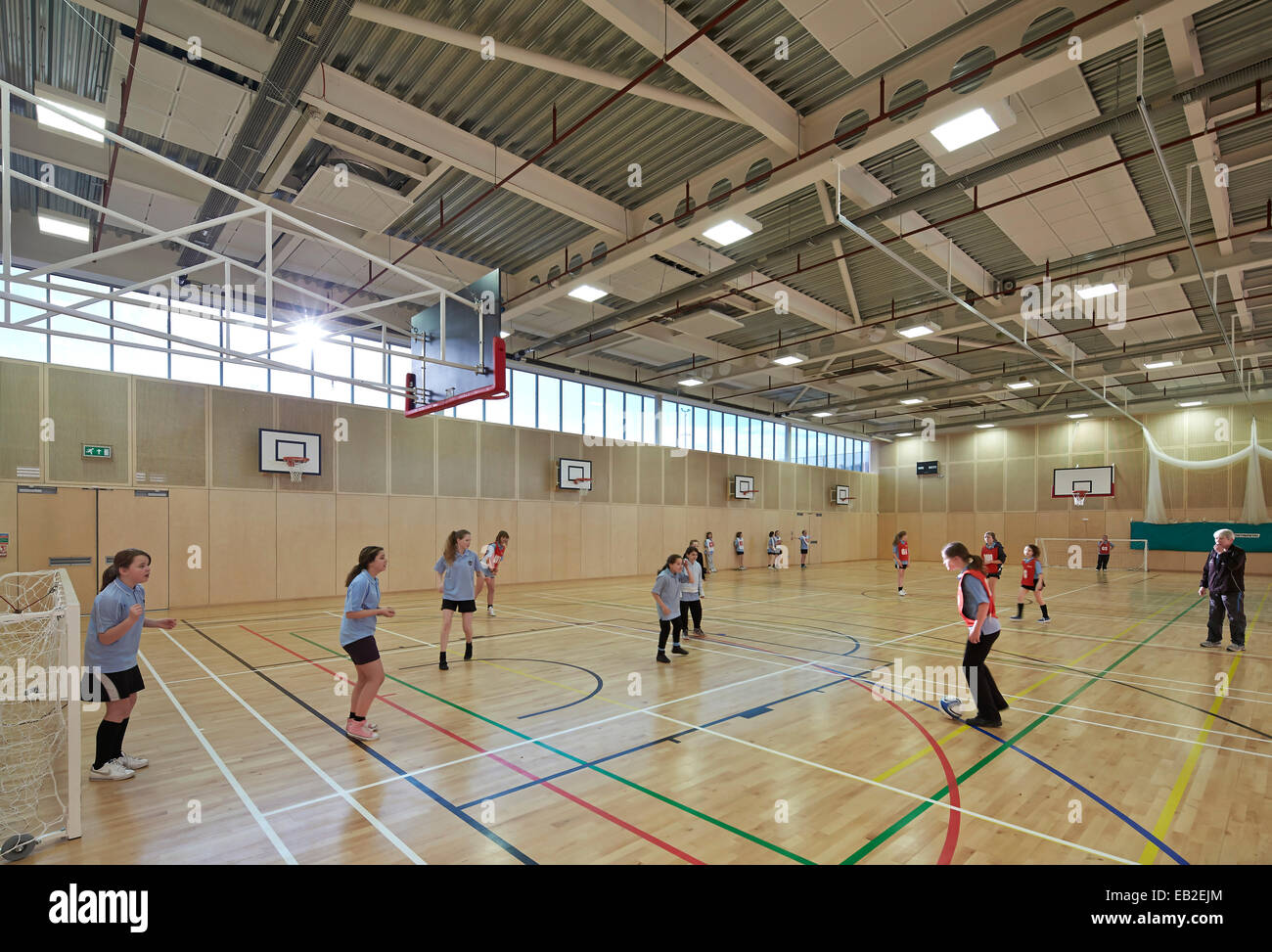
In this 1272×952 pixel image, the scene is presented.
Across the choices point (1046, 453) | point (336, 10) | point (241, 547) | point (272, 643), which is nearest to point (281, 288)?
point (241, 547)

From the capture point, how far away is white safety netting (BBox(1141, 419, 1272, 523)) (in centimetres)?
2394

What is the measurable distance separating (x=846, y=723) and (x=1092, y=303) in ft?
52.1

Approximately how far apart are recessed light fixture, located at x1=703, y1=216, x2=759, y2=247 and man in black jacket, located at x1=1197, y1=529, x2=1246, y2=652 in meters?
9.38

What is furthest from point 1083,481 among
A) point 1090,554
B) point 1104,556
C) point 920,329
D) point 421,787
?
point 421,787

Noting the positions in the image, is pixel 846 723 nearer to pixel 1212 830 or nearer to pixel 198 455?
pixel 1212 830

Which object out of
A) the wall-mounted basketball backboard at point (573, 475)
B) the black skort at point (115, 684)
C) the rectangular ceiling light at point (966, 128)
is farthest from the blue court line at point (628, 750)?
the wall-mounted basketball backboard at point (573, 475)

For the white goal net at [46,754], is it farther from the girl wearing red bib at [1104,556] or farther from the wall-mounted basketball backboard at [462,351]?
the girl wearing red bib at [1104,556]

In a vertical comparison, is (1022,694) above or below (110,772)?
below

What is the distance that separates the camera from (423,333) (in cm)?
1392

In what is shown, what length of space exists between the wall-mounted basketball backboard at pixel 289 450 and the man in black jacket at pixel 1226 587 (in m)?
20.0

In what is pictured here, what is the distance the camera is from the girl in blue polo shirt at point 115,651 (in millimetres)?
4855

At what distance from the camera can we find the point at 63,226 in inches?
490

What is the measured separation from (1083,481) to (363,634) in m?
35.1

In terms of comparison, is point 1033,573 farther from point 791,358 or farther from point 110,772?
point 110,772
